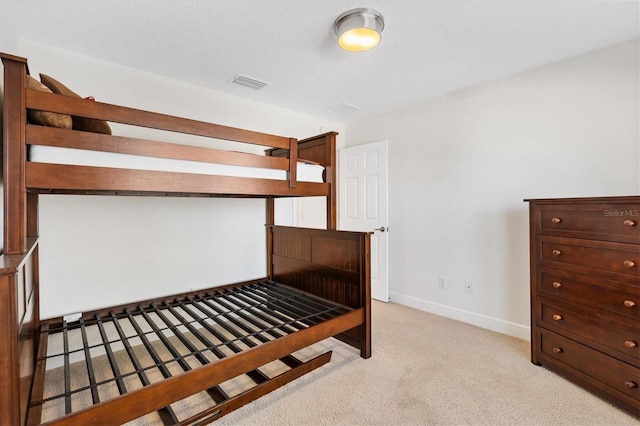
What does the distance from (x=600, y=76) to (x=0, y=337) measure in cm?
357

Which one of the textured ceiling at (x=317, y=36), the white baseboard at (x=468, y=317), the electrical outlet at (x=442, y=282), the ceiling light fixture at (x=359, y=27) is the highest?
the textured ceiling at (x=317, y=36)

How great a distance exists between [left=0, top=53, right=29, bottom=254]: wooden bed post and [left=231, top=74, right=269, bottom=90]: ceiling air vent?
1.56 m

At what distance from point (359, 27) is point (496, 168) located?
5.96ft

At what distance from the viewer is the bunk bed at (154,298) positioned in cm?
114

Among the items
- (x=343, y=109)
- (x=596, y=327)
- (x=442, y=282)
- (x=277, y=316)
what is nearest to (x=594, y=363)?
(x=596, y=327)

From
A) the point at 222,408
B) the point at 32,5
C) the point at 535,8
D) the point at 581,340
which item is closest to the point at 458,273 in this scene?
the point at 581,340

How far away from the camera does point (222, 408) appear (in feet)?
4.77

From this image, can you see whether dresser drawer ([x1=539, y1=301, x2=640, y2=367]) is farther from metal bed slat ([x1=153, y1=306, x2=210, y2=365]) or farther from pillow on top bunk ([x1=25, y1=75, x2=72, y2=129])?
pillow on top bunk ([x1=25, y1=75, x2=72, y2=129])

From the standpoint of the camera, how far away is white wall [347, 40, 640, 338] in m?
2.08

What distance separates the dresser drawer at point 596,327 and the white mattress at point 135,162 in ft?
6.64

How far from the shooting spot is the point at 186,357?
4.75 feet

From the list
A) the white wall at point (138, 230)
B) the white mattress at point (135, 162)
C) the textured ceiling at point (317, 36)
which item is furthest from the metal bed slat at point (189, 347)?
the textured ceiling at point (317, 36)

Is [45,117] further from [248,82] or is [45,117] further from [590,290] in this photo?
[590,290]

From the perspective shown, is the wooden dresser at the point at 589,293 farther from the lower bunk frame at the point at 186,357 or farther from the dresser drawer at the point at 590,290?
the lower bunk frame at the point at 186,357
